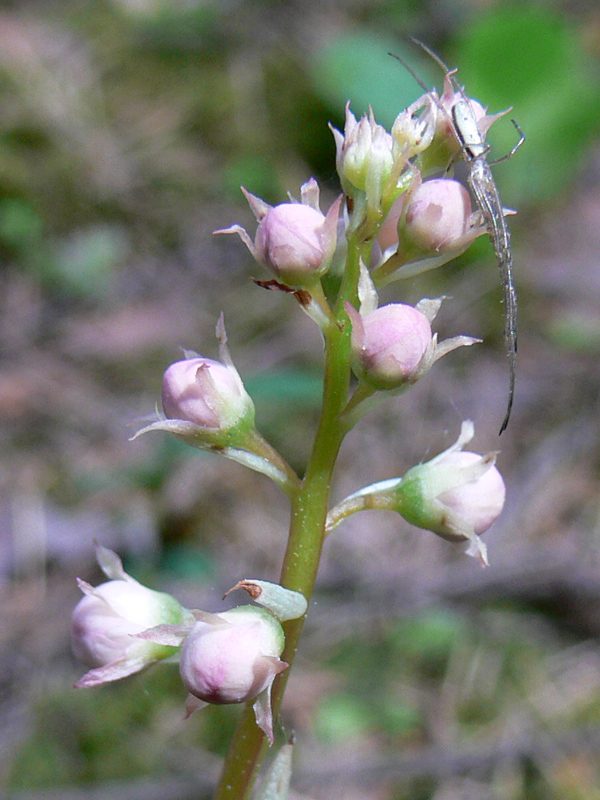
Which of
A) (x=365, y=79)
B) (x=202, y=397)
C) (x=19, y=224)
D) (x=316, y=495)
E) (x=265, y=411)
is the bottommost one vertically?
(x=265, y=411)

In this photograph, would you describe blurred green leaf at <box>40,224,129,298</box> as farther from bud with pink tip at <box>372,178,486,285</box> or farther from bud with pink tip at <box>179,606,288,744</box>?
bud with pink tip at <box>179,606,288,744</box>

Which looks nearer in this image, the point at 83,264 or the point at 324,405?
the point at 324,405

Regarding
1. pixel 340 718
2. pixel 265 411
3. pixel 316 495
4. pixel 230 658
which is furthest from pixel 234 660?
pixel 265 411

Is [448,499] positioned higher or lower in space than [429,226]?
lower

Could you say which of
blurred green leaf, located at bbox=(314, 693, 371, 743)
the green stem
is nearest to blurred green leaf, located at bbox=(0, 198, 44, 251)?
blurred green leaf, located at bbox=(314, 693, 371, 743)

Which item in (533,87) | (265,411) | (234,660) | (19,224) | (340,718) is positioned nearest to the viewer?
(234,660)

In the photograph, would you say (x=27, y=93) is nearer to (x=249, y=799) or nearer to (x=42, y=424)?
(x=42, y=424)

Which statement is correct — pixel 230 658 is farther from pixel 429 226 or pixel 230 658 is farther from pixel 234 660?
pixel 429 226

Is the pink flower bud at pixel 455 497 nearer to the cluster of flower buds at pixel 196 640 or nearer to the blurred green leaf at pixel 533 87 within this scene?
the cluster of flower buds at pixel 196 640
